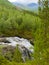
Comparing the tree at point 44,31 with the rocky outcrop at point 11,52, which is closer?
the tree at point 44,31

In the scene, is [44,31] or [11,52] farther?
[11,52]

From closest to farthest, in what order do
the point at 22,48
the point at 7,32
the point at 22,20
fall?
the point at 22,48
the point at 7,32
the point at 22,20

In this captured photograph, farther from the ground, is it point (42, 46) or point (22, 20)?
point (42, 46)

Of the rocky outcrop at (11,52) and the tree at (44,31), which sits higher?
the tree at (44,31)

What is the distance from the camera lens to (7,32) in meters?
103

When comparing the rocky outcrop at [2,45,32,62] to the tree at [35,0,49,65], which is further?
the rocky outcrop at [2,45,32,62]

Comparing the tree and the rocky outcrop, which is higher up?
the tree

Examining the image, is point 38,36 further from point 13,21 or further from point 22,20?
→ point 22,20

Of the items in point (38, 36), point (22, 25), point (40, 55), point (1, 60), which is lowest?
point (22, 25)

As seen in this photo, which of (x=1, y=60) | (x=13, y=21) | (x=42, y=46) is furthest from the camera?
(x=13, y=21)

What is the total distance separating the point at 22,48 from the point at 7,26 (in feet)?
168

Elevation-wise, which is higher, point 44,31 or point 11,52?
point 44,31

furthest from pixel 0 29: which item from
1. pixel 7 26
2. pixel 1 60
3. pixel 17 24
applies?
pixel 1 60

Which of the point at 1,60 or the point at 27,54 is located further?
the point at 27,54
